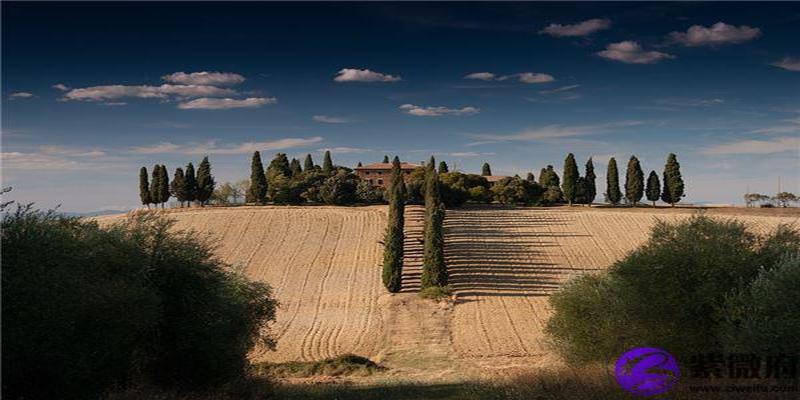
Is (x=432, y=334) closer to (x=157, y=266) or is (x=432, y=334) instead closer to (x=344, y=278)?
(x=344, y=278)

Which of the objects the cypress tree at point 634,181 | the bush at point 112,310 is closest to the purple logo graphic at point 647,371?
the bush at point 112,310

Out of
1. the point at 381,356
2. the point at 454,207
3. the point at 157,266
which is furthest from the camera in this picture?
the point at 454,207

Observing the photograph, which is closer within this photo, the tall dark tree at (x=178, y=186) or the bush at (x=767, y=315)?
the bush at (x=767, y=315)

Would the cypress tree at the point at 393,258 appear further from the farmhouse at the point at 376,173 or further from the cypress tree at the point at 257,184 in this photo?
the farmhouse at the point at 376,173


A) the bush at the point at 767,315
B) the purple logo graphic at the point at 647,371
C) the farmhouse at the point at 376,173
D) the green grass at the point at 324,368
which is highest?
the farmhouse at the point at 376,173

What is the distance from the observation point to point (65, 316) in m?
15.9

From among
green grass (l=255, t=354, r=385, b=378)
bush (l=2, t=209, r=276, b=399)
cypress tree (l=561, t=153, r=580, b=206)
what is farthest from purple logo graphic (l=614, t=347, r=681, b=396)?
cypress tree (l=561, t=153, r=580, b=206)

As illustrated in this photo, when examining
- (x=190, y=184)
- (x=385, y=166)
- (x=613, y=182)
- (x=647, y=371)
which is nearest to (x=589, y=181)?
(x=613, y=182)

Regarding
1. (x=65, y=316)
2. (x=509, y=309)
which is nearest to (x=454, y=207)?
(x=509, y=309)

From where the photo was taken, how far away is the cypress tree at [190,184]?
311 ft

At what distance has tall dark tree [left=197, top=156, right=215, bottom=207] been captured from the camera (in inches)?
3797

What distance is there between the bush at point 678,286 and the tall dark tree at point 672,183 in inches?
3062

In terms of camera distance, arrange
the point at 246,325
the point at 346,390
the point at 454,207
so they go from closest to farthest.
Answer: the point at 346,390 → the point at 246,325 → the point at 454,207

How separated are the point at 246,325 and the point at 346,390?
19.2ft
